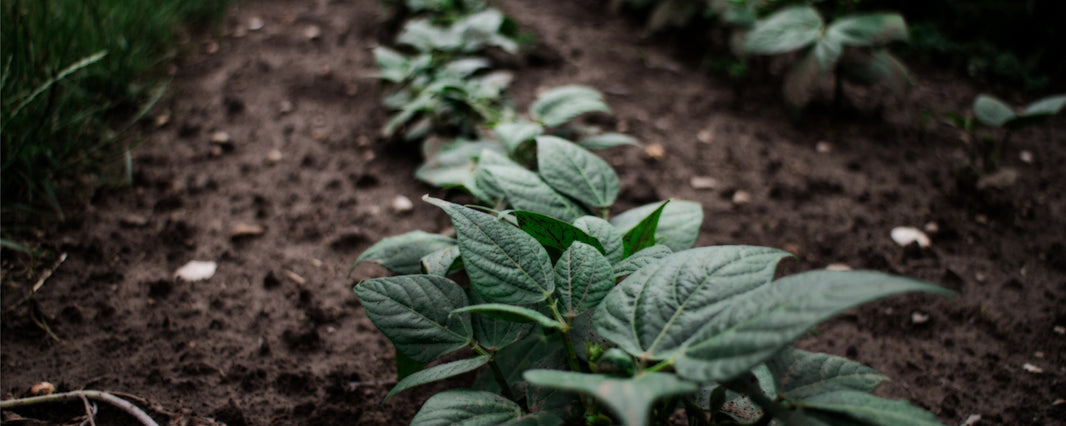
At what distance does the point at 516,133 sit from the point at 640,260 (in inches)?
23.2

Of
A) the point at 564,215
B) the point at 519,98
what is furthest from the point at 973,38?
the point at 564,215

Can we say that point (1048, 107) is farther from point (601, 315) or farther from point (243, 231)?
point (243, 231)

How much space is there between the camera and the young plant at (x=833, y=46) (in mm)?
1867

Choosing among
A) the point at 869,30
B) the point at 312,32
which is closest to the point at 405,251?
the point at 869,30

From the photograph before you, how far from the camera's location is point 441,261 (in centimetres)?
100

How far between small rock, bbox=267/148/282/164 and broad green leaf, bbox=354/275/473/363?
128 cm

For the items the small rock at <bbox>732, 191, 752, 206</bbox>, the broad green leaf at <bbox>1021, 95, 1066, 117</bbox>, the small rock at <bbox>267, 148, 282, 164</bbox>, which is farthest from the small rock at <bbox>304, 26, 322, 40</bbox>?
the broad green leaf at <bbox>1021, 95, 1066, 117</bbox>

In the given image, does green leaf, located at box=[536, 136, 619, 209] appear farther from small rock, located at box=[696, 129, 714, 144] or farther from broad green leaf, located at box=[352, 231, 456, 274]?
small rock, located at box=[696, 129, 714, 144]

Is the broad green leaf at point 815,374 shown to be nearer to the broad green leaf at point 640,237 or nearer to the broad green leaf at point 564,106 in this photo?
the broad green leaf at point 640,237

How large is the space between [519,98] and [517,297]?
1.54 m

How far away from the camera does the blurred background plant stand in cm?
151

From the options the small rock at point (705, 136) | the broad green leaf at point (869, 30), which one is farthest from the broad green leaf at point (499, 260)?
the broad green leaf at point (869, 30)

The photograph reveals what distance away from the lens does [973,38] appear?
2490mm

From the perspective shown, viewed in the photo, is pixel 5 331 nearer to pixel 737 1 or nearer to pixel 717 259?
pixel 717 259
